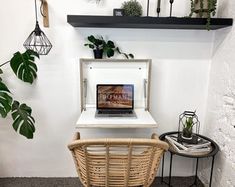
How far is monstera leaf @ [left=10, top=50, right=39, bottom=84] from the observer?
1.76 meters

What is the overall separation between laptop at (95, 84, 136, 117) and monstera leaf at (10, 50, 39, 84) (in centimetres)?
57

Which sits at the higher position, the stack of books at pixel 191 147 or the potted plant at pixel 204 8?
the potted plant at pixel 204 8

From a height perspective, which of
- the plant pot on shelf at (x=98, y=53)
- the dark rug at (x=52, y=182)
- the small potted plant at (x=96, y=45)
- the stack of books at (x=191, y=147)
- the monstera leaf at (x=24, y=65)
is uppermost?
the small potted plant at (x=96, y=45)

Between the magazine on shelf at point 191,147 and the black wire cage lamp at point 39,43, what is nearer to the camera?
the magazine on shelf at point 191,147

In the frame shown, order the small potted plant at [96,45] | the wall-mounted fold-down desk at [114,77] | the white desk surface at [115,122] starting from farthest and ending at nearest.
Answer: the wall-mounted fold-down desk at [114,77], the small potted plant at [96,45], the white desk surface at [115,122]

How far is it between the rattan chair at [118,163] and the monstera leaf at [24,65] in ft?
2.69

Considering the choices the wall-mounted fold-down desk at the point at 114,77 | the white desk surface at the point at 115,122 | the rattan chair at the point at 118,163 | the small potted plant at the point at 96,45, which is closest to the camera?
the rattan chair at the point at 118,163

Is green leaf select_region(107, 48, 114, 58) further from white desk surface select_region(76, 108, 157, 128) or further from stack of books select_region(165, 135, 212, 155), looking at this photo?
stack of books select_region(165, 135, 212, 155)

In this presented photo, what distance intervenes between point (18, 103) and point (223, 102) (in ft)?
5.47

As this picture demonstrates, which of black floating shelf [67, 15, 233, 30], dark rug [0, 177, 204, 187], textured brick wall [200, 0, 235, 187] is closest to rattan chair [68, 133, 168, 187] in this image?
textured brick wall [200, 0, 235, 187]

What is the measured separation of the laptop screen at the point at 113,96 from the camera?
1927mm

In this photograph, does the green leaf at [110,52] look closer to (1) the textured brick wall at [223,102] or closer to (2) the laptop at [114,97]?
(2) the laptop at [114,97]

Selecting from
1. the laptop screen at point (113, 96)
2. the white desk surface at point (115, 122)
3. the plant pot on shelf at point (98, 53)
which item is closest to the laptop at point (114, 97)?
the laptop screen at point (113, 96)

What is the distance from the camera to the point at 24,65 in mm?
1799
